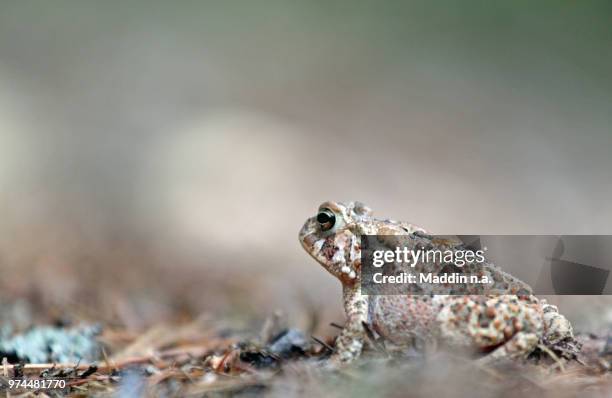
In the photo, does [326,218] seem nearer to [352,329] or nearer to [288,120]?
[352,329]

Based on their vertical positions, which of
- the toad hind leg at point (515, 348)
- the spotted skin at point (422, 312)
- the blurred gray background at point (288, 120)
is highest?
the blurred gray background at point (288, 120)

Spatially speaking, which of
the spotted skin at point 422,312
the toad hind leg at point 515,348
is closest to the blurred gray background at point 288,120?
the spotted skin at point 422,312

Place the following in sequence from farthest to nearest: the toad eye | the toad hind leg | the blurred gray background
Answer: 1. the blurred gray background
2. the toad eye
3. the toad hind leg

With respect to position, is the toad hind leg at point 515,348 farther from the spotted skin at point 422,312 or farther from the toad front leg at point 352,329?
the toad front leg at point 352,329

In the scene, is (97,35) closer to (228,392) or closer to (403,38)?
(403,38)

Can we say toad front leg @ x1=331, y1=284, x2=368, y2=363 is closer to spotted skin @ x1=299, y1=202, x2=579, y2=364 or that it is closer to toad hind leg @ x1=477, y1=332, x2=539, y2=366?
spotted skin @ x1=299, y1=202, x2=579, y2=364

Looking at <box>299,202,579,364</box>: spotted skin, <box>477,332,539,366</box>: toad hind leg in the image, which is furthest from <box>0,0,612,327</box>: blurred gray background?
<box>477,332,539,366</box>: toad hind leg
